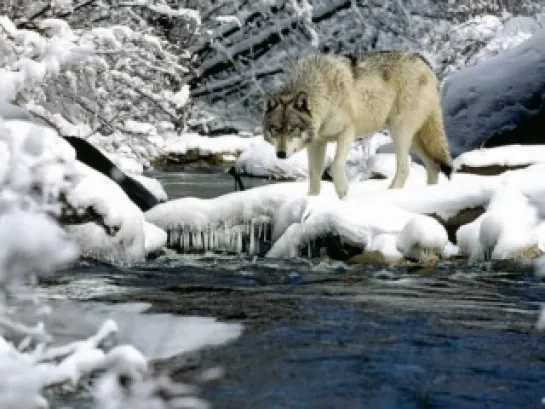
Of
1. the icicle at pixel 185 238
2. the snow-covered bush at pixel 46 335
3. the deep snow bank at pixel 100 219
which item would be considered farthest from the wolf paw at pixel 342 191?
the snow-covered bush at pixel 46 335

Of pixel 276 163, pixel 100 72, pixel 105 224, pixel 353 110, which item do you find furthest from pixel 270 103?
pixel 276 163

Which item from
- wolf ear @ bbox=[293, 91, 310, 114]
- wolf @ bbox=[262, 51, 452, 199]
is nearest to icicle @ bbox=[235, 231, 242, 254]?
wolf @ bbox=[262, 51, 452, 199]

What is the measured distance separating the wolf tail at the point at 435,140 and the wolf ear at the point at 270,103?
1.87 m

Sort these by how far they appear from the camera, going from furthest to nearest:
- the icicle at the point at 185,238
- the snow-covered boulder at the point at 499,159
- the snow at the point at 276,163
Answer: the snow at the point at 276,163 → the snow-covered boulder at the point at 499,159 → the icicle at the point at 185,238

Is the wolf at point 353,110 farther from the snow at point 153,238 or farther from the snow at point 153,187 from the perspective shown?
the snow at point 153,187

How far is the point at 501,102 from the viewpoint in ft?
42.8

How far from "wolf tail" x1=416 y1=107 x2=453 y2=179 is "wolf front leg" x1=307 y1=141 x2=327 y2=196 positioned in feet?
4.25

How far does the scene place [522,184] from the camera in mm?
8852

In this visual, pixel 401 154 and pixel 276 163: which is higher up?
pixel 276 163

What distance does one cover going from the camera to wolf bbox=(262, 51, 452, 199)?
1006 centimetres

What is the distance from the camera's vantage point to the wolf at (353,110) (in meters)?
10.1

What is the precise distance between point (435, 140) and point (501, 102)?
2.22m

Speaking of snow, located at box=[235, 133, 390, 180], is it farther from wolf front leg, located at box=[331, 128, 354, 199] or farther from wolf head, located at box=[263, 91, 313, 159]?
wolf head, located at box=[263, 91, 313, 159]

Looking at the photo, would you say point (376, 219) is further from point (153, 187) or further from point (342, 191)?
point (153, 187)
